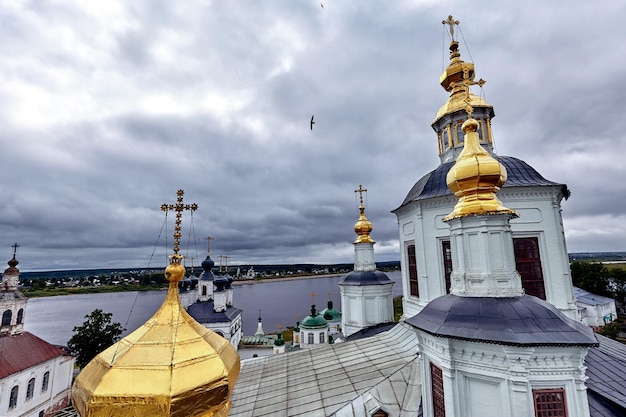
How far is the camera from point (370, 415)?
665 cm

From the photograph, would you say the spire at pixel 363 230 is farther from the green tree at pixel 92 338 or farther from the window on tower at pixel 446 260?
the green tree at pixel 92 338

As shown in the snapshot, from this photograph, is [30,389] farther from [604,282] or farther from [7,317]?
[604,282]

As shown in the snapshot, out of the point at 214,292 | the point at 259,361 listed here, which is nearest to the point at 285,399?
the point at 259,361

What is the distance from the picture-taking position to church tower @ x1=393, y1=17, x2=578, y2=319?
9.48 m

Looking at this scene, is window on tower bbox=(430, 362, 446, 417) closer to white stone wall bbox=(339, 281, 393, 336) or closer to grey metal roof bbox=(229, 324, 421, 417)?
grey metal roof bbox=(229, 324, 421, 417)

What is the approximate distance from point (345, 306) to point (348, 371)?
8123mm

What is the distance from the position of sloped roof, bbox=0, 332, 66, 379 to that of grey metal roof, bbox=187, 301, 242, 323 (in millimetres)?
8618

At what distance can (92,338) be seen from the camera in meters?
21.2

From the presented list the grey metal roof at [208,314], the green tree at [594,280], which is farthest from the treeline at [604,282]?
the grey metal roof at [208,314]

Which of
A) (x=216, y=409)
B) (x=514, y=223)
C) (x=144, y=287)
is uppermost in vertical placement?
(x=514, y=223)

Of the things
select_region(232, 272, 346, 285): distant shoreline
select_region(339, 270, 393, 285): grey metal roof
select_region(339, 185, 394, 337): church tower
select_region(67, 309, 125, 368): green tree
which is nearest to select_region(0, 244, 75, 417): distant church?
select_region(67, 309, 125, 368): green tree

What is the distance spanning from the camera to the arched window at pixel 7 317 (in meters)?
15.3

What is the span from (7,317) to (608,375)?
23828 mm

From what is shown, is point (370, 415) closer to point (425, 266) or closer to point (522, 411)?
point (522, 411)
